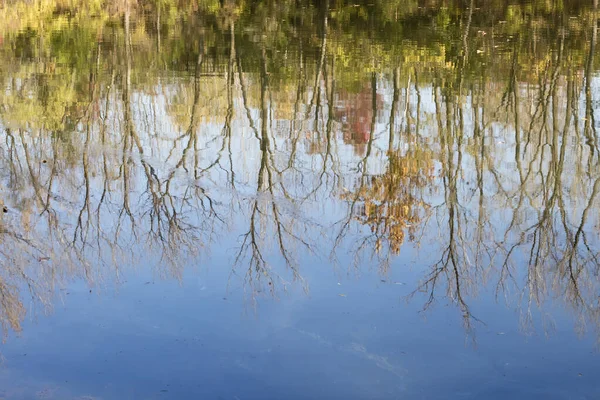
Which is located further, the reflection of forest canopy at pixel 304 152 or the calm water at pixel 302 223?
the reflection of forest canopy at pixel 304 152

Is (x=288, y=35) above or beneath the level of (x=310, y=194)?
above

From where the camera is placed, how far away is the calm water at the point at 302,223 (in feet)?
18.1

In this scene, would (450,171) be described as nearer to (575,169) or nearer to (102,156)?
(575,169)

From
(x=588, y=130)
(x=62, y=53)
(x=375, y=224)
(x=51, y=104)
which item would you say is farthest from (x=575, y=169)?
(x=62, y=53)

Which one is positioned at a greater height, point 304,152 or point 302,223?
point 304,152

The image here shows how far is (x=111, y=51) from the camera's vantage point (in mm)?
16734

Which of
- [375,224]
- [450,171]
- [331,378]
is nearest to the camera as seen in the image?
[331,378]

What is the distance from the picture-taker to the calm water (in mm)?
5516

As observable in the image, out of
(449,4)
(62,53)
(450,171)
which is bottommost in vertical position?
(450,171)

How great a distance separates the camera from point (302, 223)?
8062mm

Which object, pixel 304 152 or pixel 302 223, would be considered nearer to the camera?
pixel 302 223

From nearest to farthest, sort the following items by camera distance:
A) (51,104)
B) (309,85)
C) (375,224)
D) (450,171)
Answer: (375,224)
(450,171)
(51,104)
(309,85)

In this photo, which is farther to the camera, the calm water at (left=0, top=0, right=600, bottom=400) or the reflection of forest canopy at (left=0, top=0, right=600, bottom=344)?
the reflection of forest canopy at (left=0, top=0, right=600, bottom=344)

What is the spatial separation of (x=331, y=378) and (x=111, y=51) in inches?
511
